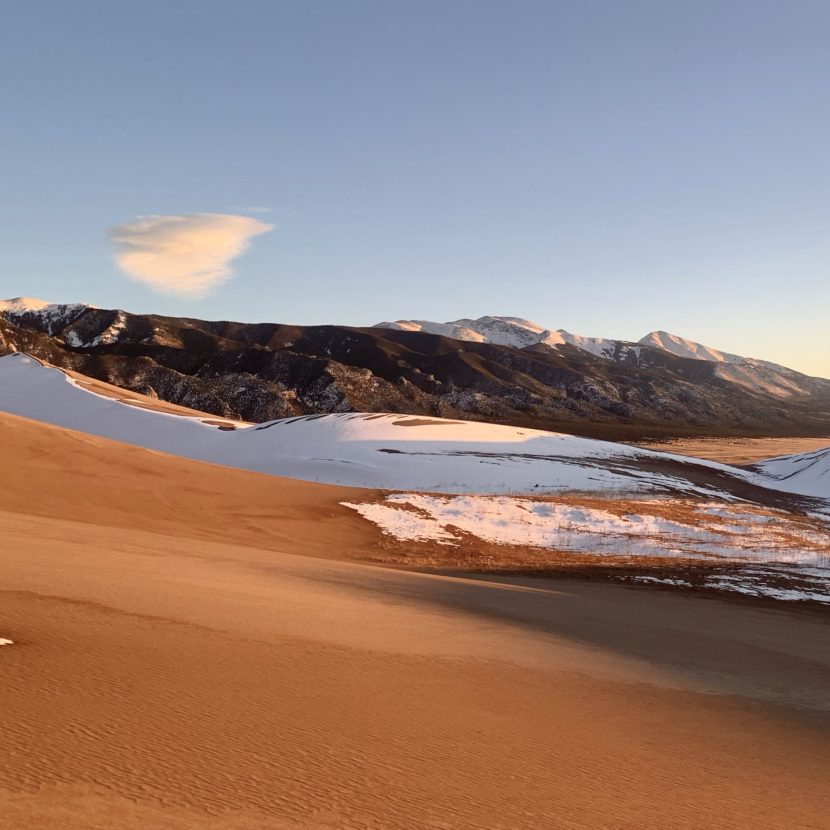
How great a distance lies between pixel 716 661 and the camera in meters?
9.51

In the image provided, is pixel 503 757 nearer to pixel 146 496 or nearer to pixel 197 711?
pixel 197 711

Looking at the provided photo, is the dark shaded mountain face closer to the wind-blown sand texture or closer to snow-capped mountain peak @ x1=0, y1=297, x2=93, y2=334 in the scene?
snow-capped mountain peak @ x1=0, y1=297, x2=93, y2=334

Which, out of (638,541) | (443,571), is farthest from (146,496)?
(638,541)

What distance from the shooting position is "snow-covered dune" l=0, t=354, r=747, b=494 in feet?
128

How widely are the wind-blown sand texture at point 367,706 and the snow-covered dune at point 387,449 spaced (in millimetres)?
26254

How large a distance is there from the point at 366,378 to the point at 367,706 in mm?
109096

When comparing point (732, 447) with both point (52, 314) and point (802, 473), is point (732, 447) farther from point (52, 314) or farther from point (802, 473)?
point (52, 314)

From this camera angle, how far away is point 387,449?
43.9m

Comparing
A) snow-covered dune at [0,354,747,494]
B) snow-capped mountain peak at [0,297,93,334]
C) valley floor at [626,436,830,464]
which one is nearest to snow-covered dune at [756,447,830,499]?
snow-covered dune at [0,354,747,494]

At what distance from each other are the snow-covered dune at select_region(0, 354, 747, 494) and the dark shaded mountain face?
36041mm

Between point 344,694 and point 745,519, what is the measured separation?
27842mm

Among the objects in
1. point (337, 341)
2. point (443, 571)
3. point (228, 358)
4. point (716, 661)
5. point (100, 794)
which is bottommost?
point (443, 571)

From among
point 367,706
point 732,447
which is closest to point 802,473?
point 732,447

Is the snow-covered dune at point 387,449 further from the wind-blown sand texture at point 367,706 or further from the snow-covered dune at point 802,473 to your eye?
the wind-blown sand texture at point 367,706
